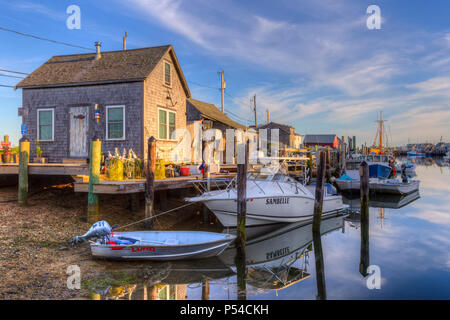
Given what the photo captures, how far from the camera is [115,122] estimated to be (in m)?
16.6

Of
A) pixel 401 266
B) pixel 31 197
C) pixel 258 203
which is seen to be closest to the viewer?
pixel 401 266

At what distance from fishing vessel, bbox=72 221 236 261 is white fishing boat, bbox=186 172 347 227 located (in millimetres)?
2947

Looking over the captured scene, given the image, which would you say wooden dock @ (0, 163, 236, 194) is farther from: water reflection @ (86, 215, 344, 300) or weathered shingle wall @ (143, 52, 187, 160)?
water reflection @ (86, 215, 344, 300)

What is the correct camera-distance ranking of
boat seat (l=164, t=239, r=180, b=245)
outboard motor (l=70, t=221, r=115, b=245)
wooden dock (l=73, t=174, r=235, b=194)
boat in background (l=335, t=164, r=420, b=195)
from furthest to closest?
boat in background (l=335, t=164, r=420, b=195), wooden dock (l=73, t=174, r=235, b=194), boat seat (l=164, t=239, r=180, b=245), outboard motor (l=70, t=221, r=115, b=245)

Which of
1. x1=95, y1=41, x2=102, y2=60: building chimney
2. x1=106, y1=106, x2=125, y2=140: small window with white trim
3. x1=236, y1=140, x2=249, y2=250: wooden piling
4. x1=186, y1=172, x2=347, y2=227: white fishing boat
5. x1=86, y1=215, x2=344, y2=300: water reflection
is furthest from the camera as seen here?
x1=95, y1=41, x2=102, y2=60: building chimney

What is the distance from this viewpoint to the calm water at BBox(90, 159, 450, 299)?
828cm

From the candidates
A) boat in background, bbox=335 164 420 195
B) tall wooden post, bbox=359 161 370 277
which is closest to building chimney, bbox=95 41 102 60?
tall wooden post, bbox=359 161 370 277

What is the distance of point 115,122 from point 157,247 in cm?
918

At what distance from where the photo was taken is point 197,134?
2205 centimetres

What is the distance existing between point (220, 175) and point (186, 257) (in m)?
7.61

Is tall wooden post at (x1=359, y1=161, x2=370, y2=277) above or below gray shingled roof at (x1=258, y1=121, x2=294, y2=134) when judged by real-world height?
below

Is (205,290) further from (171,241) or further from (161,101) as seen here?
(161,101)

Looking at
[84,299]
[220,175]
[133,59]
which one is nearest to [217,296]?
[84,299]
